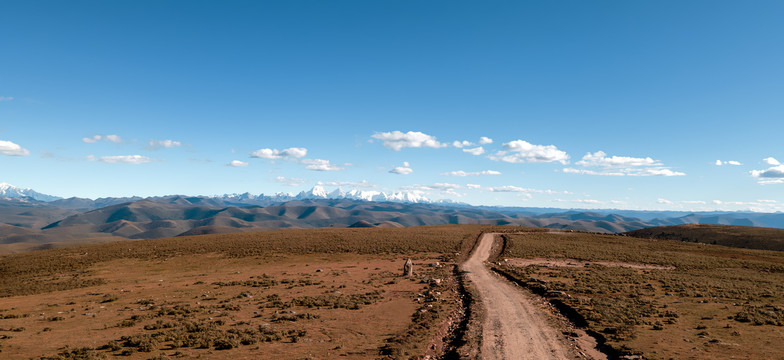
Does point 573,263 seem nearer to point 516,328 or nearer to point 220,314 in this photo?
point 516,328

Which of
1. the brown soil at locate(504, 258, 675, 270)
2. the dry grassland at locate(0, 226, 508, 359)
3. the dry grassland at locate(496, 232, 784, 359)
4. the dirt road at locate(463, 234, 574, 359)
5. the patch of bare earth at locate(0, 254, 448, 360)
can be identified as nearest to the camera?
the dirt road at locate(463, 234, 574, 359)

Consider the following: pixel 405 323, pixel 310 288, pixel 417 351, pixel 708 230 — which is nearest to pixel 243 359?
pixel 417 351

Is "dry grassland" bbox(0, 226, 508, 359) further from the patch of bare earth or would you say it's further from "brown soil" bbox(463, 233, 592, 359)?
"brown soil" bbox(463, 233, 592, 359)

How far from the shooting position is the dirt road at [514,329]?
65.3ft

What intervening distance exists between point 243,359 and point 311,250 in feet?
162

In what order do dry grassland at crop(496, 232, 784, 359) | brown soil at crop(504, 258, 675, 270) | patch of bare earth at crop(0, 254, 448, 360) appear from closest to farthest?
patch of bare earth at crop(0, 254, 448, 360) → dry grassland at crop(496, 232, 784, 359) → brown soil at crop(504, 258, 675, 270)

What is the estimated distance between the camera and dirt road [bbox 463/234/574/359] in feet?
65.3

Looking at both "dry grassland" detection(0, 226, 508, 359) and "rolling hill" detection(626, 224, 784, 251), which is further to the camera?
"rolling hill" detection(626, 224, 784, 251)

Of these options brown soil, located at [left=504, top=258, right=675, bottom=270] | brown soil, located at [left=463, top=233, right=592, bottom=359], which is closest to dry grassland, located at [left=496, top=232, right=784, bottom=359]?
brown soil, located at [left=504, top=258, right=675, bottom=270]

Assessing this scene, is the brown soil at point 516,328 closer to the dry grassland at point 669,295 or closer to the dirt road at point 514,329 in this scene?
the dirt road at point 514,329

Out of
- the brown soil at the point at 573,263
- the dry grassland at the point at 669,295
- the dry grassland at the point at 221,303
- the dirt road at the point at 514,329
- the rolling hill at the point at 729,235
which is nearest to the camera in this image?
the dirt road at the point at 514,329

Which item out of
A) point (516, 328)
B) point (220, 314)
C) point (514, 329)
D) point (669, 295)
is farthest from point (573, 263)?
point (220, 314)

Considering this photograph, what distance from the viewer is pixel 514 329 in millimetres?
23750

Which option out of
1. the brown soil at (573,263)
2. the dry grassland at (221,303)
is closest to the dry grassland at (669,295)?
the brown soil at (573,263)
